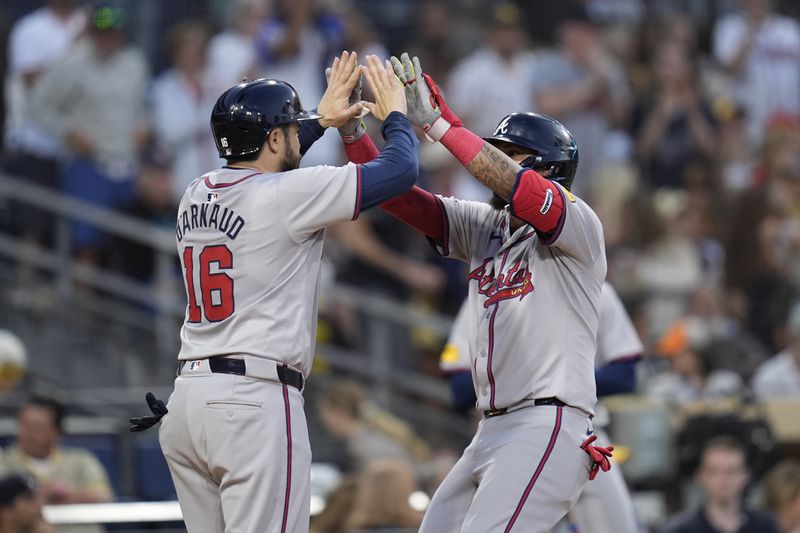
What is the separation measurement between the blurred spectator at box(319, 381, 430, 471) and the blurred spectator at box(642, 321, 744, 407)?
1.73 m

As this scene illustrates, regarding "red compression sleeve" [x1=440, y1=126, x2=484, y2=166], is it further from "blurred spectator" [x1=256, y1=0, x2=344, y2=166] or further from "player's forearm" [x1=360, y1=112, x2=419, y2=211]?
"blurred spectator" [x1=256, y1=0, x2=344, y2=166]

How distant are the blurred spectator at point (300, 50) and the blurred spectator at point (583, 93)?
2.14 metres

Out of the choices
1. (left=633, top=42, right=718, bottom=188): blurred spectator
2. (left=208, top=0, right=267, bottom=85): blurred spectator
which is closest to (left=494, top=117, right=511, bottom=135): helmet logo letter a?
(left=208, top=0, right=267, bottom=85): blurred spectator

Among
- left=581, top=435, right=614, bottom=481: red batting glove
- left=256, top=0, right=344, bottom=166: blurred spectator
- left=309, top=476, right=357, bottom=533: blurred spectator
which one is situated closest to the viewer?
left=581, top=435, right=614, bottom=481: red batting glove

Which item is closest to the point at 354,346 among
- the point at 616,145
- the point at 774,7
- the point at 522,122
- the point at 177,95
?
the point at 177,95

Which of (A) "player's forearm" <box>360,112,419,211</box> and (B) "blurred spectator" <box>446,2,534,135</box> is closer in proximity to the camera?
(A) "player's forearm" <box>360,112,419,211</box>

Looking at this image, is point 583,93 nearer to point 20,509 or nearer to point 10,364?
point 10,364

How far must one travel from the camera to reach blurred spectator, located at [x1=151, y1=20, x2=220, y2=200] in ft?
35.7

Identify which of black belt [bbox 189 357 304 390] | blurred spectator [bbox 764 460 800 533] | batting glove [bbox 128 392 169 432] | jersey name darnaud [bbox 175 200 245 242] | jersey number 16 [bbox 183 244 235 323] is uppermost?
jersey name darnaud [bbox 175 200 245 242]

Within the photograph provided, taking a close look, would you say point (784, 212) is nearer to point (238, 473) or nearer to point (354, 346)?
point (354, 346)

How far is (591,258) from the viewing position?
5.12 meters

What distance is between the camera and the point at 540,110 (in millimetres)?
12289

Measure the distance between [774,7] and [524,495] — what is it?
10443mm

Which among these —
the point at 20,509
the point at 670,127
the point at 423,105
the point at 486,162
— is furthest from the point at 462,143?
the point at 670,127
